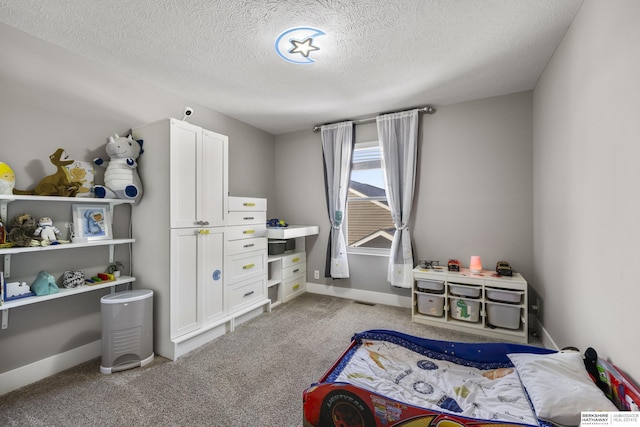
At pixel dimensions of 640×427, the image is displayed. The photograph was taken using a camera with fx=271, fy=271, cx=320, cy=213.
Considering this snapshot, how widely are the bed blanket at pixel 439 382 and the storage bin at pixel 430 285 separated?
1.10 m

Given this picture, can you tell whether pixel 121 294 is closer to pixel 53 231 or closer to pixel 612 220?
pixel 53 231

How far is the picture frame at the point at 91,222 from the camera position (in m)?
2.11

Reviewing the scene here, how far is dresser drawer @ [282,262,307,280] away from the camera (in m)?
3.67

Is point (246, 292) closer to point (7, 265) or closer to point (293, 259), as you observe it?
point (293, 259)

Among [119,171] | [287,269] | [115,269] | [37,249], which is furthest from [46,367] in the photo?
[287,269]

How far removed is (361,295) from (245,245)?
1747mm

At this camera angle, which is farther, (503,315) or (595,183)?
(503,315)

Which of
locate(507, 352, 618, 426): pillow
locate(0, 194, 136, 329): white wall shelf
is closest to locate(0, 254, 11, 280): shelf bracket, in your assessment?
locate(0, 194, 136, 329): white wall shelf

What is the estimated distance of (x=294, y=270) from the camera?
3.85 meters

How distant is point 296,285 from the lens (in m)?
3.89

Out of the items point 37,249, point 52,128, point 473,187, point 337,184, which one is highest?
point 52,128

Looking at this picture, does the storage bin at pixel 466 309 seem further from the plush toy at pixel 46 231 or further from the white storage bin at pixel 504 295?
the plush toy at pixel 46 231

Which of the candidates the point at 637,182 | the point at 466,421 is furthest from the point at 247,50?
the point at 466,421

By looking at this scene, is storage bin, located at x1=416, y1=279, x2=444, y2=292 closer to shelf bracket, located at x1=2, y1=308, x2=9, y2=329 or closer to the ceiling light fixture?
the ceiling light fixture
